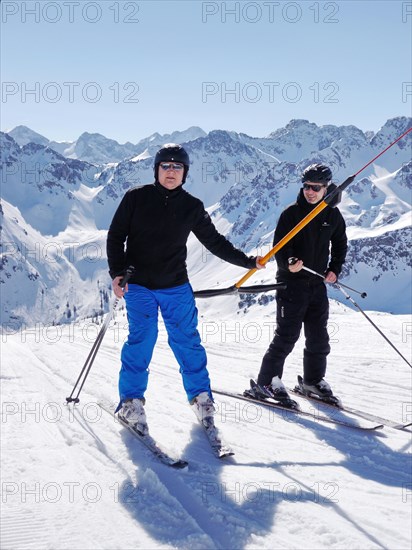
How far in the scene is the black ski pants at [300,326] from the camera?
6.36 metres

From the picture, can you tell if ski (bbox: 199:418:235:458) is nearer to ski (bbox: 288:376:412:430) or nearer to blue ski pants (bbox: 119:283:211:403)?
blue ski pants (bbox: 119:283:211:403)

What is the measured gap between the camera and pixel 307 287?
638cm

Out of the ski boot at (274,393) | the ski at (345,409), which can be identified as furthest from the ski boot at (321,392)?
the ski boot at (274,393)

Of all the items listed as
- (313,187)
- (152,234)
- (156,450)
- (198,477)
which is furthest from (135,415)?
(313,187)

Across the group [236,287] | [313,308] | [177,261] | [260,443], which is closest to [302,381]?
[313,308]

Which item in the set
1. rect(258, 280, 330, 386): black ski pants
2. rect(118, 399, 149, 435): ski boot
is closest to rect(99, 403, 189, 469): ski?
rect(118, 399, 149, 435): ski boot

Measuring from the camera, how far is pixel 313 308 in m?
6.54

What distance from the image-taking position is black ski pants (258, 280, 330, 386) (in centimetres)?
636

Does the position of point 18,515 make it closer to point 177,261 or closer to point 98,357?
point 177,261

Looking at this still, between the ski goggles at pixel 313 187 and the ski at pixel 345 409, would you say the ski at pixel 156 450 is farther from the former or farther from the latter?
the ski goggles at pixel 313 187

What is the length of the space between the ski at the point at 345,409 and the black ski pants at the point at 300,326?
234 mm

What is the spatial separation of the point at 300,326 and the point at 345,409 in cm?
121

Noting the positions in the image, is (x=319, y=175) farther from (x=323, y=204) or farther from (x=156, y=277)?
(x=156, y=277)

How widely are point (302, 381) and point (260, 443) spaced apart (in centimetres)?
229
